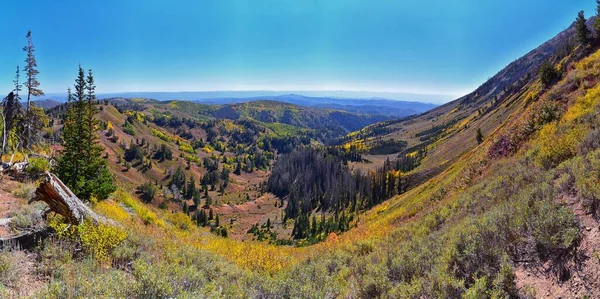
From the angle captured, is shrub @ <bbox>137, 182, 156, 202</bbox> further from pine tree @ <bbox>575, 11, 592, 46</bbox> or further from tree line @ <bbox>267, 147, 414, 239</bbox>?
pine tree @ <bbox>575, 11, 592, 46</bbox>

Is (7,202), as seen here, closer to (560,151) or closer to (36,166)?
(36,166)

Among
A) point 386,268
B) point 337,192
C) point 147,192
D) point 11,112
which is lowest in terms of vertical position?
point 147,192

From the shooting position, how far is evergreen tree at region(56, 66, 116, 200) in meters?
22.0

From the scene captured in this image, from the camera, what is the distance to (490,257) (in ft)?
23.7

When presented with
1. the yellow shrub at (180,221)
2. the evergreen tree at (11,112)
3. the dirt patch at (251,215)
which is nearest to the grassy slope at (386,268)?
the yellow shrub at (180,221)

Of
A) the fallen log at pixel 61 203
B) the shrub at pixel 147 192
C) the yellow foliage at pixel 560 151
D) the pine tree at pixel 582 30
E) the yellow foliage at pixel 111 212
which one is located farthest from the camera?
the shrub at pixel 147 192

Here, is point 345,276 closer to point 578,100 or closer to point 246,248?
point 246,248

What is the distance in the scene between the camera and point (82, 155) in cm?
2662

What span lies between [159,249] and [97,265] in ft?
7.21

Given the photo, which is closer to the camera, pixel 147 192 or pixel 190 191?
pixel 147 192

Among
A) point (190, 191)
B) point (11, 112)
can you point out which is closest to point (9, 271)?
point (11, 112)

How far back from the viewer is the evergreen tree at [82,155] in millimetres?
22000

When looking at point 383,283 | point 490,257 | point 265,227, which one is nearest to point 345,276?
point 383,283

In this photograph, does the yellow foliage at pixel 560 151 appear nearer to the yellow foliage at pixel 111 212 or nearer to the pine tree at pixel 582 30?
the yellow foliage at pixel 111 212
